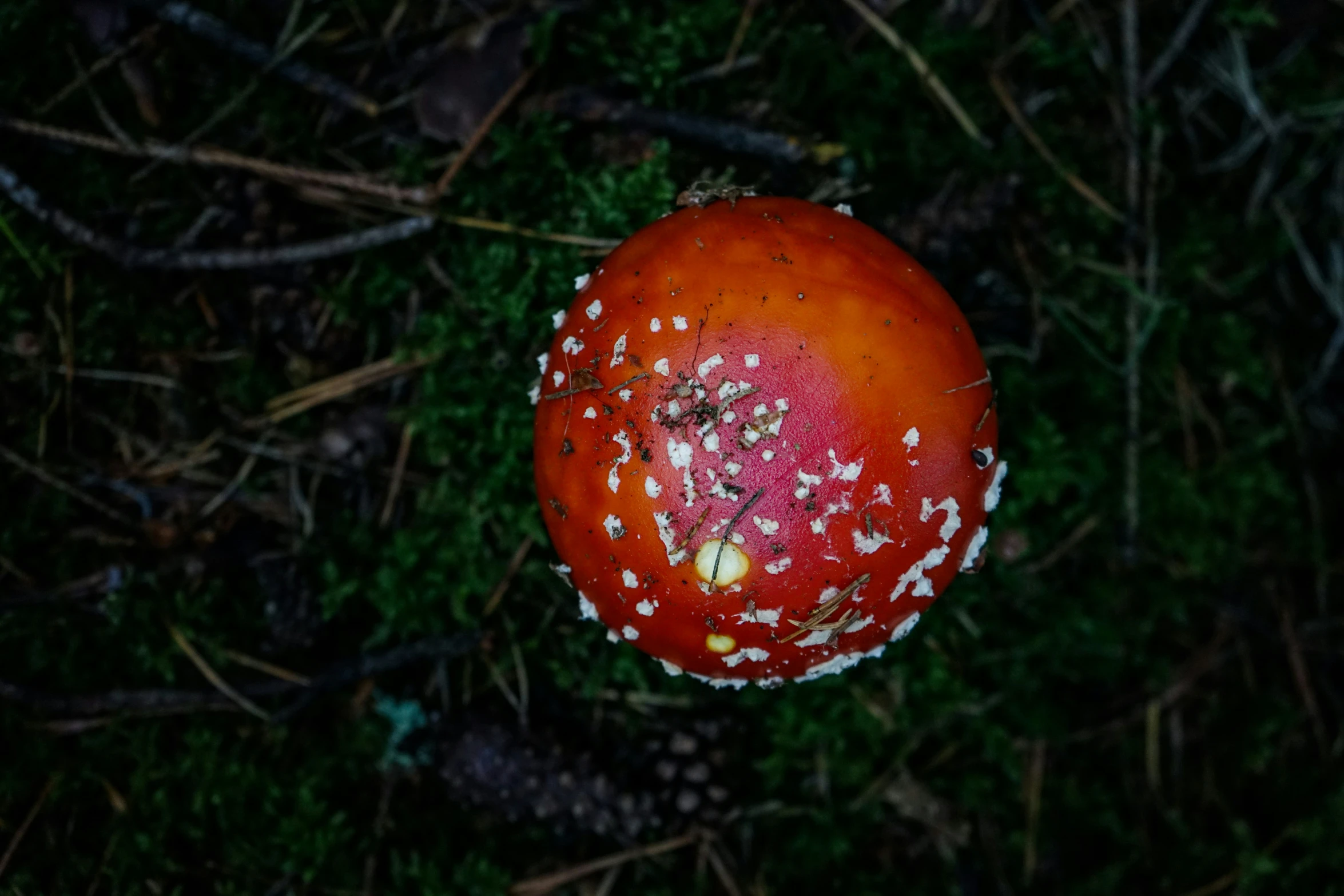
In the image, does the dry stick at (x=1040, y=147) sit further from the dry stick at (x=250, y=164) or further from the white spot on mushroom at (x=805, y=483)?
the dry stick at (x=250, y=164)

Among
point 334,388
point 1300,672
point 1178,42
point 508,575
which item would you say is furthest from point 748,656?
point 1178,42

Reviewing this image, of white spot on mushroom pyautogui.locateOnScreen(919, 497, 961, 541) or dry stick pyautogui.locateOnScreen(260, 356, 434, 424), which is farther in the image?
dry stick pyautogui.locateOnScreen(260, 356, 434, 424)

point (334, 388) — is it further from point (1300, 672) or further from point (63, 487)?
point (1300, 672)

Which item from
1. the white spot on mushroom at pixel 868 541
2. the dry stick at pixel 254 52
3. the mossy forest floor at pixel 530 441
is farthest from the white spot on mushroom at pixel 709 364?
the dry stick at pixel 254 52

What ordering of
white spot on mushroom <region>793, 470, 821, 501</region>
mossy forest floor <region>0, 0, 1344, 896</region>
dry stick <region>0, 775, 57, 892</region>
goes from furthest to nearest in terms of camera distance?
mossy forest floor <region>0, 0, 1344, 896</region>
dry stick <region>0, 775, 57, 892</region>
white spot on mushroom <region>793, 470, 821, 501</region>

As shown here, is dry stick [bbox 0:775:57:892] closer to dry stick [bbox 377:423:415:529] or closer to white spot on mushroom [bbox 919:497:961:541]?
dry stick [bbox 377:423:415:529]

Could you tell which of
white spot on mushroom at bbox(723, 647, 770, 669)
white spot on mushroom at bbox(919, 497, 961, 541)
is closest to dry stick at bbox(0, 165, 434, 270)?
white spot on mushroom at bbox(723, 647, 770, 669)

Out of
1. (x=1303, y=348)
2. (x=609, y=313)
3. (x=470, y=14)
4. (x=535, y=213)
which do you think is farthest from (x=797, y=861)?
(x=470, y=14)

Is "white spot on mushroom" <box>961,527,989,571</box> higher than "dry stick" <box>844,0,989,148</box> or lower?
lower
